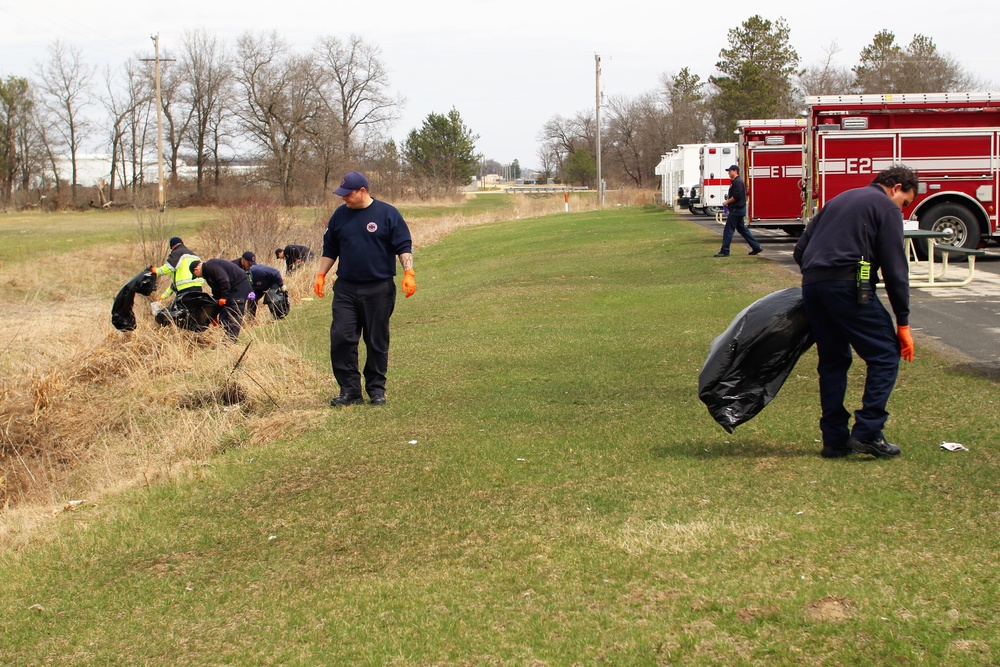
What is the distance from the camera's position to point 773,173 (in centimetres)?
2445

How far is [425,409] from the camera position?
29.2ft

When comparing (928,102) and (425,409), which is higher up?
(928,102)

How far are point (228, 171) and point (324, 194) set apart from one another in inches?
583

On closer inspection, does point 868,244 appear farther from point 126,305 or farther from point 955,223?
point 955,223

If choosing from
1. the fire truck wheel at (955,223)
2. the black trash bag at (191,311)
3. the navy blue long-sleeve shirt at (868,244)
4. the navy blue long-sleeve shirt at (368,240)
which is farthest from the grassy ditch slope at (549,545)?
the fire truck wheel at (955,223)

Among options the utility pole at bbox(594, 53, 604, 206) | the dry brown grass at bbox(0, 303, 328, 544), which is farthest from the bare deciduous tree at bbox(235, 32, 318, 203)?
the dry brown grass at bbox(0, 303, 328, 544)

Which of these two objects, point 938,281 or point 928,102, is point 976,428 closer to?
point 938,281

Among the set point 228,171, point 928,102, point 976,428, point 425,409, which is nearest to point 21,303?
point 425,409

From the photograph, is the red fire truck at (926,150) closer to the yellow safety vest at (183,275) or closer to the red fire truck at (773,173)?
the red fire truck at (773,173)

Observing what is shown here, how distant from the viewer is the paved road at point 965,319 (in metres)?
10.2

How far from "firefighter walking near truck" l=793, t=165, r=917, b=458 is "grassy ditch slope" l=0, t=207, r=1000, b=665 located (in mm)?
379

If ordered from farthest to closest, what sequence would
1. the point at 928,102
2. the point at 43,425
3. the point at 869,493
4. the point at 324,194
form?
the point at 324,194 < the point at 928,102 < the point at 43,425 < the point at 869,493

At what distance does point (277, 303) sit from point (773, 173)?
14275 mm

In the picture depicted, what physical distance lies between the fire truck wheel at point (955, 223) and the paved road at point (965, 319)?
1.82 feet
